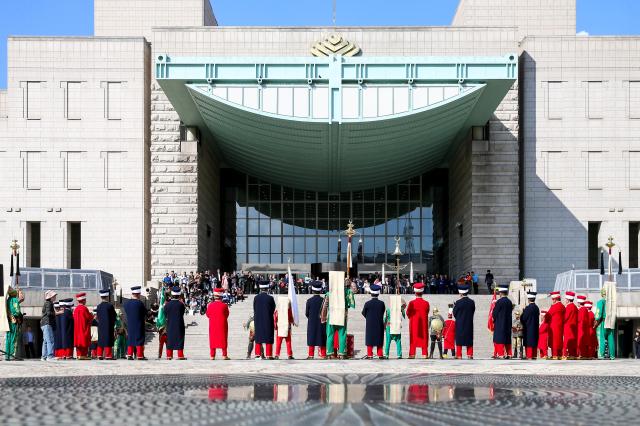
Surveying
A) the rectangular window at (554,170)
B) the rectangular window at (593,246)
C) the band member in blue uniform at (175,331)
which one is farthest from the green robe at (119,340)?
the rectangular window at (593,246)

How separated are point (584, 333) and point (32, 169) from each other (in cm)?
3195

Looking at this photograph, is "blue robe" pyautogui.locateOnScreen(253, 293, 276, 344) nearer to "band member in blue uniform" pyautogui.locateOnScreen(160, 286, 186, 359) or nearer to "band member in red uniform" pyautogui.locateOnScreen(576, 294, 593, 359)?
"band member in blue uniform" pyautogui.locateOnScreen(160, 286, 186, 359)

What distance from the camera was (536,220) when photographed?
47.4 m

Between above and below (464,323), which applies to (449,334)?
below

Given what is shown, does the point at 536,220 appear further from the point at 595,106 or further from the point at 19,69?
the point at 19,69

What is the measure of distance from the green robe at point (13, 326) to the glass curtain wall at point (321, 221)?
33143mm

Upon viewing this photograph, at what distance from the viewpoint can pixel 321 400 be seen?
9859 millimetres

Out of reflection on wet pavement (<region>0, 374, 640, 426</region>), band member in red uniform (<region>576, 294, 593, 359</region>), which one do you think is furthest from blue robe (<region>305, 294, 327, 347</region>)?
reflection on wet pavement (<region>0, 374, 640, 426</region>)

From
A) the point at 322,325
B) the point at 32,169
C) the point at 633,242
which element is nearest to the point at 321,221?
the point at 32,169

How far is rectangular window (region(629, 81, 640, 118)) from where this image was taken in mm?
47312

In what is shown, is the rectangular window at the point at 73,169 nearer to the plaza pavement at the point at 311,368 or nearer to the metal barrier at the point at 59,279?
the metal barrier at the point at 59,279

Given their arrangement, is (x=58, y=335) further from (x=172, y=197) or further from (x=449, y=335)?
(x=172, y=197)

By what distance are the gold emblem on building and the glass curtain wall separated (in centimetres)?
911

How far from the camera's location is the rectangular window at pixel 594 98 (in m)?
47.3
